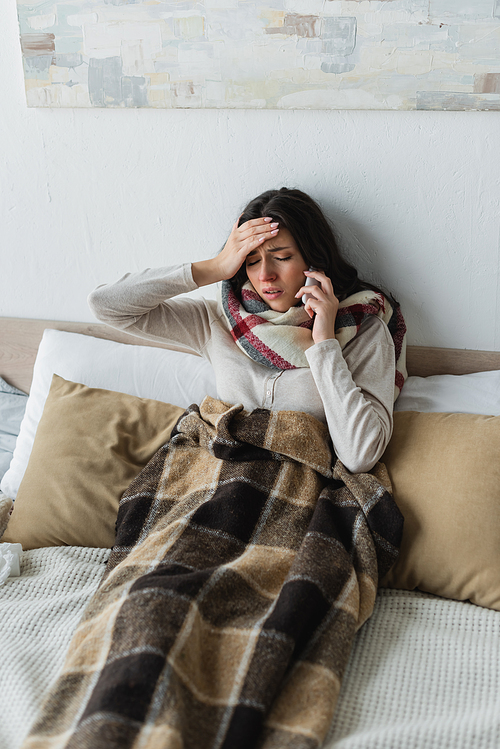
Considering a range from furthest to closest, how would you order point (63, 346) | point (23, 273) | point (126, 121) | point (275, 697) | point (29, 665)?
point (23, 273), point (63, 346), point (126, 121), point (29, 665), point (275, 697)

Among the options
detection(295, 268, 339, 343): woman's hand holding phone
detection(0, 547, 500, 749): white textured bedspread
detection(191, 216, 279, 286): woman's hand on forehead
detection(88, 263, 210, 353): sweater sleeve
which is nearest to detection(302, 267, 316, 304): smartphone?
detection(295, 268, 339, 343): woman's hand holding phone

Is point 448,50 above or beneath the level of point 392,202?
above

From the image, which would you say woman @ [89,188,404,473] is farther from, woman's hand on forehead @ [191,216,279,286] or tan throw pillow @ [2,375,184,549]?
tan throw pillow @ [2,375,184,549]

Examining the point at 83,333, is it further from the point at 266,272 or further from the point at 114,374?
the point at 266,272

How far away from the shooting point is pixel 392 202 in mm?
1491

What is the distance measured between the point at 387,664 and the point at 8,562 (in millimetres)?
773

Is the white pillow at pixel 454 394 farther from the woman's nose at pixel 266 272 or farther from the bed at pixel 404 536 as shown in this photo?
the woman's nose at pixel 266 272

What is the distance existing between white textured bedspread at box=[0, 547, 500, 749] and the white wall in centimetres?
73

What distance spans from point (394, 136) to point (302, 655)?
1152 mm

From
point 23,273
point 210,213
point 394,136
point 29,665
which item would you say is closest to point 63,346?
point 23,273

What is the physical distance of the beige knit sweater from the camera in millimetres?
1276

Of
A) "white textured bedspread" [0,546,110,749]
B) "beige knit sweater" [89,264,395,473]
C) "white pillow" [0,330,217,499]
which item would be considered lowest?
"white textured bedspread" [0,546,110,749]

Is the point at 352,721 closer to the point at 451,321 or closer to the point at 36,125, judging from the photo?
the point at 451,321

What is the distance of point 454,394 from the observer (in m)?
1.46
